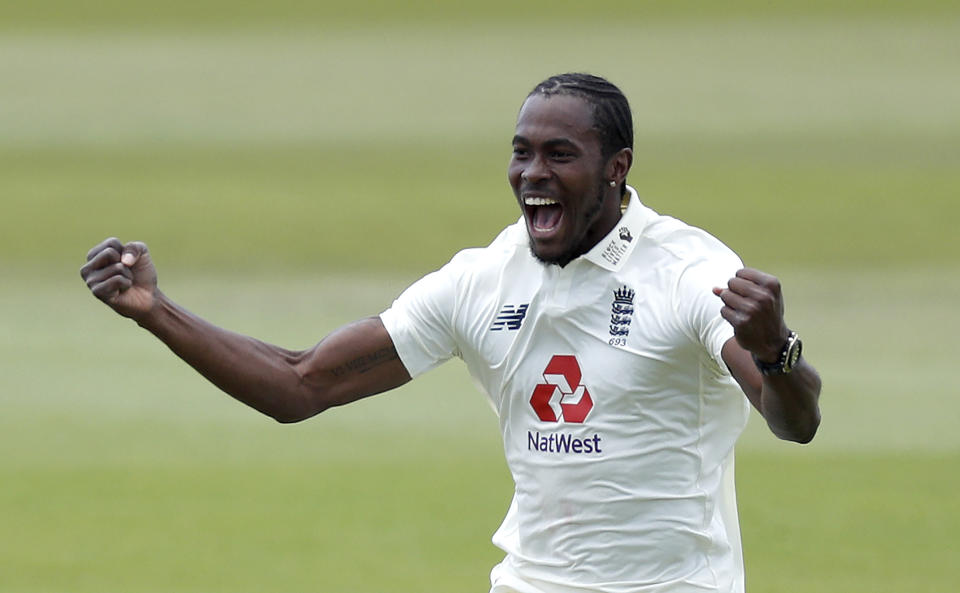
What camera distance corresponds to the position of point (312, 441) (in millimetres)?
10742

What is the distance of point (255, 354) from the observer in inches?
178

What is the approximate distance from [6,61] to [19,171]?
5156 mm

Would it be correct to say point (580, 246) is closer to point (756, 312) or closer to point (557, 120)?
point (557, 120)

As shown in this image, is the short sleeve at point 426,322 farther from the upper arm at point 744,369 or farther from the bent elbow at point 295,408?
the upper arm at point 744,369

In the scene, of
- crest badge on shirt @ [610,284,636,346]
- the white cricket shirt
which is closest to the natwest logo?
the white cricket shirt

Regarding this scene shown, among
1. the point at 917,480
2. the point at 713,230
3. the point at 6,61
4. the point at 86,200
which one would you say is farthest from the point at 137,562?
the point at 6,61

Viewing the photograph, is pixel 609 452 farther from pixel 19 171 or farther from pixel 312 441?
pixel 19 171

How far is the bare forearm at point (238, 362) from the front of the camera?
436 cm

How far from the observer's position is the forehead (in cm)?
423

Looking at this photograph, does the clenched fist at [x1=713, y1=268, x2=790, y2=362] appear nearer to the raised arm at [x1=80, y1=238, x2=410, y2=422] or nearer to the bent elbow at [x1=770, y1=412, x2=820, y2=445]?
the bent elbow at [x1=770, y1=412, x2=820, y2=445]

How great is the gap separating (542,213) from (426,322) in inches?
18.8

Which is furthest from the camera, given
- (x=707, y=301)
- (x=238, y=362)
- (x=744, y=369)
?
(x=238, y=362)

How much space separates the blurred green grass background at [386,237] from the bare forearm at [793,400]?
4.07m

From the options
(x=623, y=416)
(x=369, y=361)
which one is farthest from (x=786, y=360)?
Result: (x=369, y=361)
